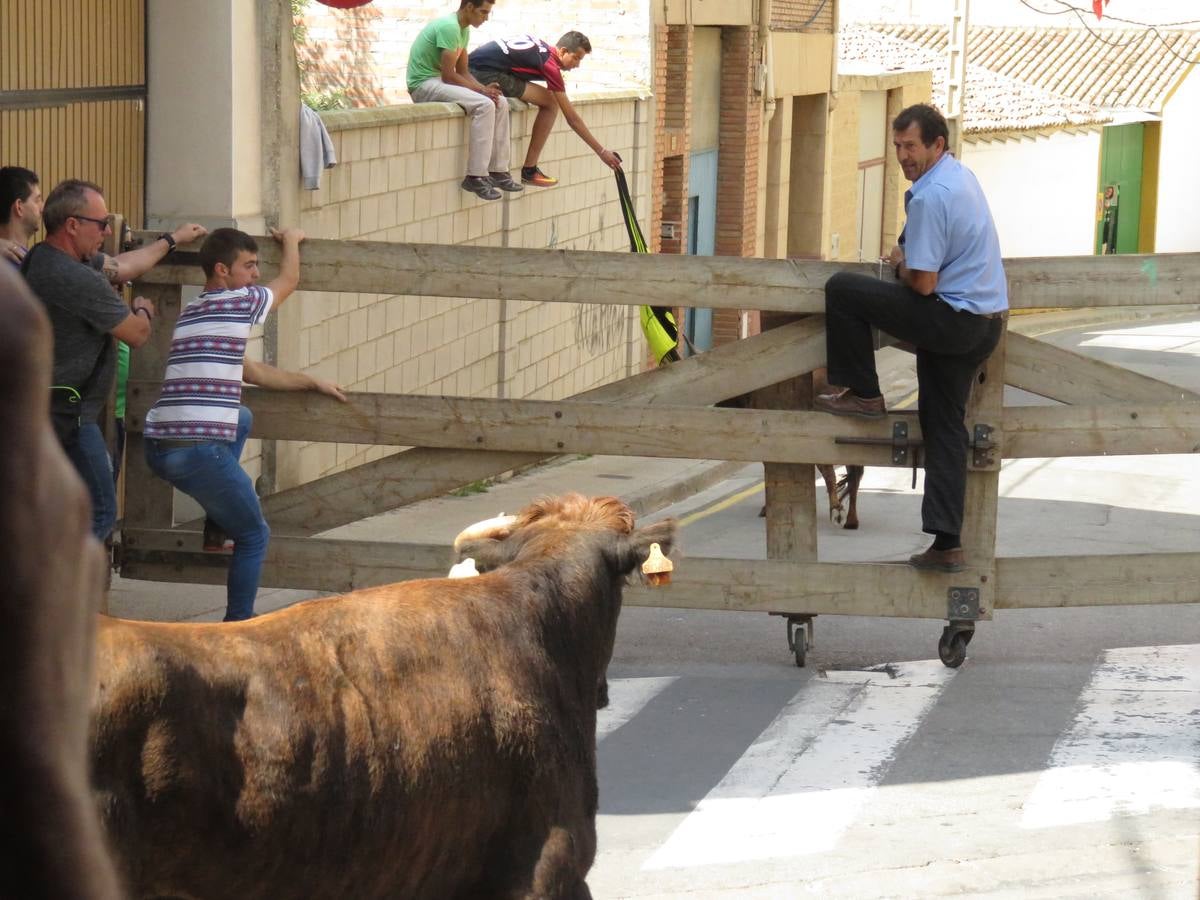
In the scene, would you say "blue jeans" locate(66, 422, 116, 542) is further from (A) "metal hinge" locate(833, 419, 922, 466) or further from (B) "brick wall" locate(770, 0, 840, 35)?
(B) "brick wall" locate(770, 0, 840, 35)

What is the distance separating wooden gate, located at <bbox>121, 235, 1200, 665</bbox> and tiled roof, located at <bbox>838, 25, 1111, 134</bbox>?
98.6 feet

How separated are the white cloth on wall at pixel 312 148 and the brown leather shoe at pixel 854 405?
4768mm

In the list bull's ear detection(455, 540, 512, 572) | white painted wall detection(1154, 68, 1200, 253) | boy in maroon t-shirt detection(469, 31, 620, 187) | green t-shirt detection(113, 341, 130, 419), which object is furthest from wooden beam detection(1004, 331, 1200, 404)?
white painted wall detection(1154, 68, 1200, 253)

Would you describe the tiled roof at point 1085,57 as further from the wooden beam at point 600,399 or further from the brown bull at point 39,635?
the brown bull at point 39,635

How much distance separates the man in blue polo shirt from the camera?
7805 millimetres

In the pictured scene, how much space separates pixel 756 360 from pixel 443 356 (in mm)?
7203

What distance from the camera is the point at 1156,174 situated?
45.5m

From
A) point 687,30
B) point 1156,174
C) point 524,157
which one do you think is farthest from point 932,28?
point 524,157

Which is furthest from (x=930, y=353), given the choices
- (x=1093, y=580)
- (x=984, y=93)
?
(x=984, y=93)

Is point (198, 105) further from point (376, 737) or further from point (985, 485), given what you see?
point (376, 737)

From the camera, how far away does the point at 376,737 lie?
4020 millimetres

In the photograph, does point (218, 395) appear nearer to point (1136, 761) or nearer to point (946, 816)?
point (946, 816)

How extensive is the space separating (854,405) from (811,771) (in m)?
1.82

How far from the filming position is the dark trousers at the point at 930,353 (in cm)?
783
